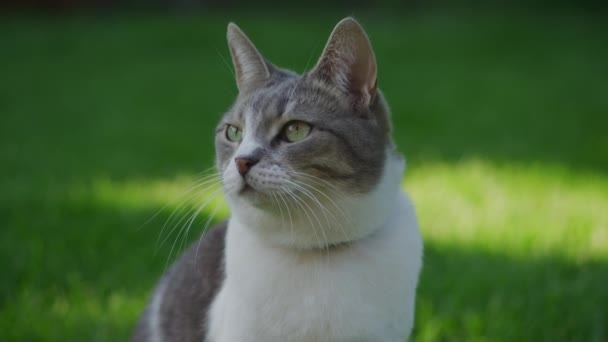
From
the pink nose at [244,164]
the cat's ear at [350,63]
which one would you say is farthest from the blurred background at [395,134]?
the cat's ear at [350,63]

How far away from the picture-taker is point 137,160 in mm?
5141

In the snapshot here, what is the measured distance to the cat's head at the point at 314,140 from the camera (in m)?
1.87

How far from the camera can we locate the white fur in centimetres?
187

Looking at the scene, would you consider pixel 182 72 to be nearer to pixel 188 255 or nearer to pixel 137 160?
pixel 137 160

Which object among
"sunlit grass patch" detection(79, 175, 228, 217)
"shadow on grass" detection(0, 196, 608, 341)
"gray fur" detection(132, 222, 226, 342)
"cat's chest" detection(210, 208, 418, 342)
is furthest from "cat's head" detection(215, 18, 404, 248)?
"sunlit grass patch" detection(79, 175, 228, 217)

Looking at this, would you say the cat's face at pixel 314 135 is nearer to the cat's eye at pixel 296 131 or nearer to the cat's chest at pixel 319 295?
the cat's eye at pixel 296 131

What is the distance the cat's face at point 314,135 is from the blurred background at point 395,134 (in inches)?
12.6

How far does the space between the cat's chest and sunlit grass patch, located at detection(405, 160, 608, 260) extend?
1.57 metres

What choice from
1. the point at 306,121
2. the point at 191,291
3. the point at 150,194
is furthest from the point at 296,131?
the point at 150,194

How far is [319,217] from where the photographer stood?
1931 mm

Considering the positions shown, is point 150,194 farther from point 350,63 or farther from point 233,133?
point 350,63

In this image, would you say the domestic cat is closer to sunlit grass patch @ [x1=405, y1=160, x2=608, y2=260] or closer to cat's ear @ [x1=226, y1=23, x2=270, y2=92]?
cat's ear @ [x1=226, y1=23, x2=270, y2=92]

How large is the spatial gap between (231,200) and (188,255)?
1.57 feet

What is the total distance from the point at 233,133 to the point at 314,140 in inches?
13.0
